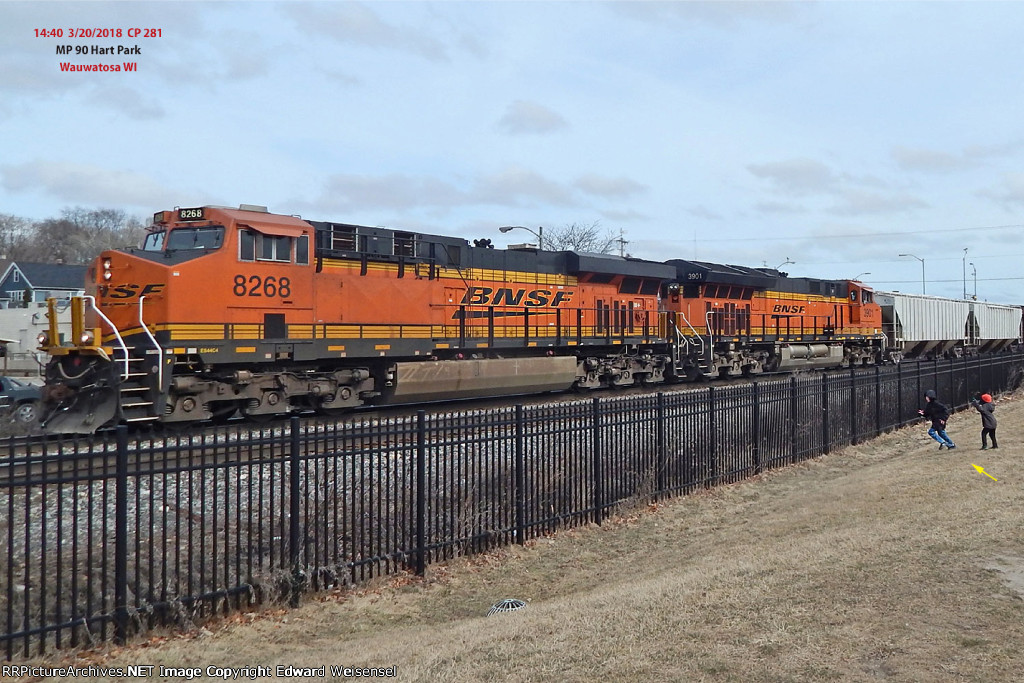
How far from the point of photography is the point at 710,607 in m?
6.13

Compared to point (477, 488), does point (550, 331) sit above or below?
above

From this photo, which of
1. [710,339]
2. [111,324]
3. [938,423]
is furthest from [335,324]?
[710,339]

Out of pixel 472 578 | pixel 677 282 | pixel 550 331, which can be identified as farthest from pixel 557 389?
pixel 472 578

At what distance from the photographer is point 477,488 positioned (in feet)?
29.8

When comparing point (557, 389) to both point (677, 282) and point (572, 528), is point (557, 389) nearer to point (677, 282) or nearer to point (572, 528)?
point (677, 282)

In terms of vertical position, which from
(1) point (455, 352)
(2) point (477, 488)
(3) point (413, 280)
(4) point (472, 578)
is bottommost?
(4) point (472, 578)

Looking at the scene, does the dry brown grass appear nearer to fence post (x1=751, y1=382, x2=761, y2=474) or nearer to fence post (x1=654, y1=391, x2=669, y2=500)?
fence post (x1=654, y1=391, x2=669, y2=500)

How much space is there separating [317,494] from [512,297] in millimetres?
14115

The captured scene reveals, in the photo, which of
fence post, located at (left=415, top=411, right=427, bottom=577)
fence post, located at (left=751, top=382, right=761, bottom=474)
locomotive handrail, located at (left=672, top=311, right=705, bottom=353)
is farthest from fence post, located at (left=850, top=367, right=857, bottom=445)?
fence post, located at (left=415, top=411, right=427, bottom=577)

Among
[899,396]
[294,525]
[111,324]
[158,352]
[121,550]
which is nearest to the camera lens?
[121,550]

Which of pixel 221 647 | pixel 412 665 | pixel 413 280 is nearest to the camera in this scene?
pixel 412 665

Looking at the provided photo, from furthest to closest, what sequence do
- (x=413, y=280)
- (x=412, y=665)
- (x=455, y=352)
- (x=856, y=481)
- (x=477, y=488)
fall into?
1. (x=455, y=352)
2. (x=413, y=280)
3. (x=856, y=481)
4. (x=477, y=488)
5. (x=412, y=665)

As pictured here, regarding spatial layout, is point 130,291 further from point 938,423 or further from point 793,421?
point 938,423

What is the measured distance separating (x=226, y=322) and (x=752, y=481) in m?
9.42
